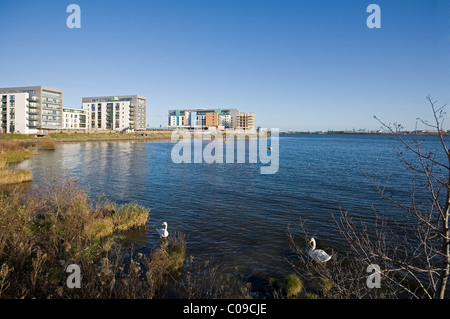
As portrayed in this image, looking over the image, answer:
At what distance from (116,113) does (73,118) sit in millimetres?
22952

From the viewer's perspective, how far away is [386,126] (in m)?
5.73

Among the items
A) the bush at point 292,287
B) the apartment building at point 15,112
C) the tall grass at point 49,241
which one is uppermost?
the apartment building at point 15,112

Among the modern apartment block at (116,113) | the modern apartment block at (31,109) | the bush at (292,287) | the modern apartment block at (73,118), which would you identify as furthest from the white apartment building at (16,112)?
the bush at (292,287)

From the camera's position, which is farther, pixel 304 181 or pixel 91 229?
pixel 304 181

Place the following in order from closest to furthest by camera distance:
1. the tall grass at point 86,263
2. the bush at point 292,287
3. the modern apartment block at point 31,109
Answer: the tall grass at point 86,263, the bush at point 292,287, the modern apartment block at point 31,109

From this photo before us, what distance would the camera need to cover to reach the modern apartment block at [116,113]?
478ft

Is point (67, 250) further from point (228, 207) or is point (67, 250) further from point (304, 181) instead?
point (304, 181)

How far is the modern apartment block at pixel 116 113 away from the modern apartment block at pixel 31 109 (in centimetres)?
2971

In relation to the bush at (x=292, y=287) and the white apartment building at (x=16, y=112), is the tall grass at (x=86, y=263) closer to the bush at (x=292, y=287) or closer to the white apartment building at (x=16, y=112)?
the bush at (x=292, y=287)

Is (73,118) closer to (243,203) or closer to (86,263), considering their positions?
(243,203)

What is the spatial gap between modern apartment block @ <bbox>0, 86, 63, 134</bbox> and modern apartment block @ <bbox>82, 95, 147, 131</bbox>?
2971cm

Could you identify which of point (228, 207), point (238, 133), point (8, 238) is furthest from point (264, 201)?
point (238, 133)
